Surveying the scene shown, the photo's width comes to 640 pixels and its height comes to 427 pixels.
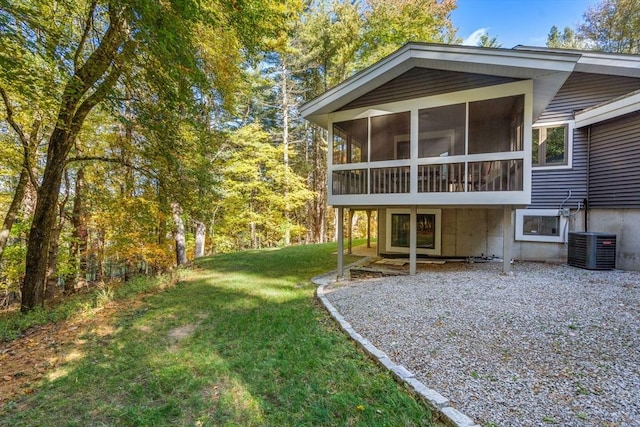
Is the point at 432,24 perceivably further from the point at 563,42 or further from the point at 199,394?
the point at 199,394

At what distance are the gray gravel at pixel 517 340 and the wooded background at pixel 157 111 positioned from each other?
5322mm

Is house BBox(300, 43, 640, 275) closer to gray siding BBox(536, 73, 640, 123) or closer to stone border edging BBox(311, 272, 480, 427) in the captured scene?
gray siding BBox(536, 73, 640, 123)

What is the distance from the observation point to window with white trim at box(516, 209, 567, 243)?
8.62 metres

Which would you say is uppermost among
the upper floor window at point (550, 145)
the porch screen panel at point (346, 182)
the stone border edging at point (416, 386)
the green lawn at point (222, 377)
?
the upper floor window at point (550, 145)

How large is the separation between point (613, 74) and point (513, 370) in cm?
945

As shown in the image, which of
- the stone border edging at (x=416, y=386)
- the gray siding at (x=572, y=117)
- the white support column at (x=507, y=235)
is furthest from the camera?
the gray siding at (x=572, y=117)

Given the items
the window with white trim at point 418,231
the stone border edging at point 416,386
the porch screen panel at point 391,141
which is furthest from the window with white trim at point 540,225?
the stone border edging at point 416,386

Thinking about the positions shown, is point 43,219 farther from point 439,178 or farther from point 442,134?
point 442,134

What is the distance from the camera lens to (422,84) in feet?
23.0

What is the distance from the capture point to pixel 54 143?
634 centimetres

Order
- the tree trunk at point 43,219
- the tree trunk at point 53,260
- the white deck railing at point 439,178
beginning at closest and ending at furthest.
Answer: the tree trunk at point 43,219
the white deck railing at point 439,178
the tree trunk at point 53,260

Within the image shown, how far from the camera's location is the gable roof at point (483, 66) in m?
5.82

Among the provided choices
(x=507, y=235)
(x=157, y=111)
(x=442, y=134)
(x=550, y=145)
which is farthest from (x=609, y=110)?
(x=157, y=111)

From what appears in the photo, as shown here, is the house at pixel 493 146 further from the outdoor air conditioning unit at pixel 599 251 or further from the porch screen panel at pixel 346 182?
the outdoor air conditioning unit at pixel 599 251
